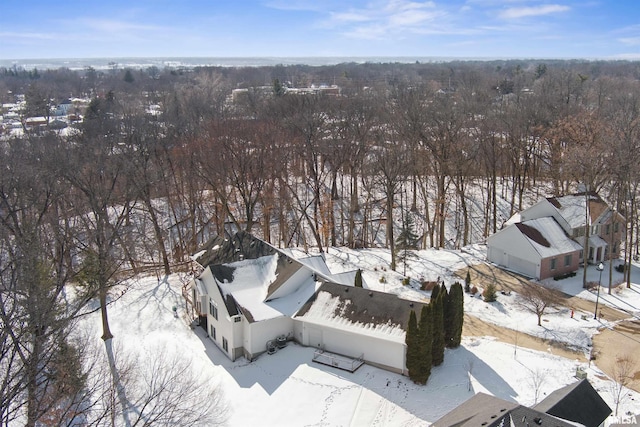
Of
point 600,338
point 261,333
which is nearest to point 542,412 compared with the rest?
point 600,338

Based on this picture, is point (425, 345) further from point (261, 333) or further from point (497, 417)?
point (261, 333)

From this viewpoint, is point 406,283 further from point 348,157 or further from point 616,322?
point 348,157

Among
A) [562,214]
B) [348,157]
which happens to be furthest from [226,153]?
[562,214]

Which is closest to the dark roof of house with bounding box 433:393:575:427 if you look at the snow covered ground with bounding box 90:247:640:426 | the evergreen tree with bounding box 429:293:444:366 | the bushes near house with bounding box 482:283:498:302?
the snow covered ground with bounding box 90:247:640:426

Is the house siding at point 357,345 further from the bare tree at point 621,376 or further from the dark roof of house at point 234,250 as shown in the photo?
the bare tree at point 621,376

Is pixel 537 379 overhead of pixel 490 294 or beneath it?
beneath
